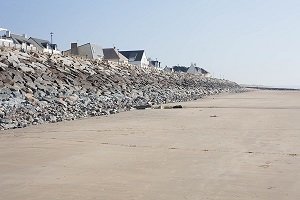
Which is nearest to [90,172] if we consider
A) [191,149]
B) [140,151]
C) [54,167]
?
[54,167]

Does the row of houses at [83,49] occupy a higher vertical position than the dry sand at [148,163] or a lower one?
higher

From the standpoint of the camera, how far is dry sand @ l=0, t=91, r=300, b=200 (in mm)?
5766

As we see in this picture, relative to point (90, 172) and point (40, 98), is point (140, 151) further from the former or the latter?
point (40, 98)

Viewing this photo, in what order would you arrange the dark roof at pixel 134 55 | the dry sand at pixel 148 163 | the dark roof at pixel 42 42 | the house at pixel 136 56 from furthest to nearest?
the dark roof at pixel 134 55, the house at pixel 136 56, the dark roof at pixel 42 42, the dry sand at pixel 148 163

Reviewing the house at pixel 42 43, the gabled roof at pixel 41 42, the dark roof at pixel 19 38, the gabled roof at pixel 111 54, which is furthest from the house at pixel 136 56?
the dark roof at pixel 19 38

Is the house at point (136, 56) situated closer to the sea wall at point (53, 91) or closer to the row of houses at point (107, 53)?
the row of houses at point (107, 53)

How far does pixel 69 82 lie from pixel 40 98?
551 cm

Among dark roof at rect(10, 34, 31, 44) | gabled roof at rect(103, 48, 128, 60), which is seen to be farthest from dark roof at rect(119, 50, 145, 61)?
dark roof at rect(10, 34, 31, 44)

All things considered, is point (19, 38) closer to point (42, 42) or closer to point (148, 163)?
point (42, 42)

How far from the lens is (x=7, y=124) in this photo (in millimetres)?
12414

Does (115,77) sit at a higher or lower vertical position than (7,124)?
higher

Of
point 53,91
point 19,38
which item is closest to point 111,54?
point 19,38

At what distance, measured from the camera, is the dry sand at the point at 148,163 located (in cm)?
577

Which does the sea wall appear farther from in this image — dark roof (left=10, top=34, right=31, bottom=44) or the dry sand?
dark roof (left=10, top=34, right=31, bottom=44)
